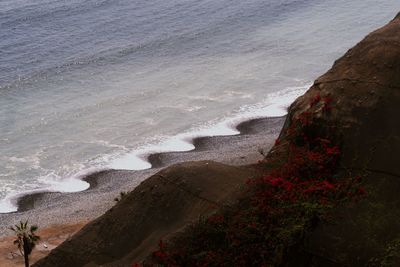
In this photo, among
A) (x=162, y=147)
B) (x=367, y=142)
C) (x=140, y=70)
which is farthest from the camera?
(x=140, y=70)

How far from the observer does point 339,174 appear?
65.7 feet

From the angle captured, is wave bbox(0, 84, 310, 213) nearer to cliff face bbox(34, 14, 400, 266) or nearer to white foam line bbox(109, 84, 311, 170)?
white foam line bbox(109, 84, 311, 170)

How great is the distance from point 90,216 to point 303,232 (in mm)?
25358

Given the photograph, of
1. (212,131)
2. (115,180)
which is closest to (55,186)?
(115,180)

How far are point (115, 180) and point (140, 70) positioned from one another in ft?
93.3

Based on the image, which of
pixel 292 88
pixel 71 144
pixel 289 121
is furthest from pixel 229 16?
pixel 289 121

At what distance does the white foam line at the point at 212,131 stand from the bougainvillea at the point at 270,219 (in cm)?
2859

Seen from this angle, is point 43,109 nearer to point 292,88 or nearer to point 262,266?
point 292,88

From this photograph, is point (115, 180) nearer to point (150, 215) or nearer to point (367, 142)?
point (150, 215)

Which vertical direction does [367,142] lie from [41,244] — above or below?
above

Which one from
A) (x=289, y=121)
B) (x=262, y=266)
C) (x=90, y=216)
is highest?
(x=289, y=121)

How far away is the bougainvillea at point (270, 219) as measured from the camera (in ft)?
58.4

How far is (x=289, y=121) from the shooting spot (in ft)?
78.3

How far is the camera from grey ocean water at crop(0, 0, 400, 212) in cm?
Answer: 5288
